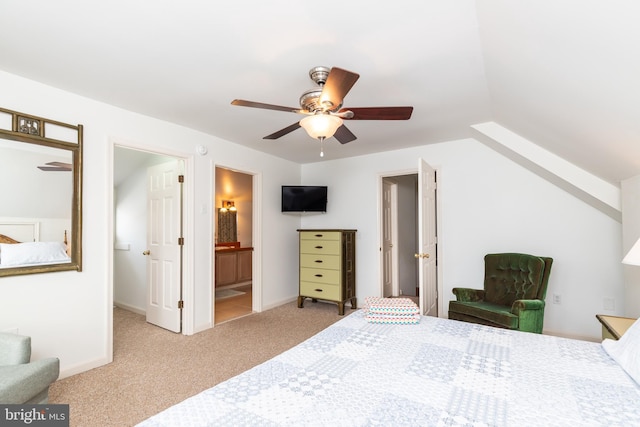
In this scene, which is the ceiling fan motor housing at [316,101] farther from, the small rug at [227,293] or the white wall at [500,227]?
the small rug at [227,293]

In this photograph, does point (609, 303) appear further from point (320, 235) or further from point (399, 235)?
point (320, 235)

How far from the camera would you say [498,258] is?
3.31 meters

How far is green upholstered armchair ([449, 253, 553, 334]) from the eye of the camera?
2.64m

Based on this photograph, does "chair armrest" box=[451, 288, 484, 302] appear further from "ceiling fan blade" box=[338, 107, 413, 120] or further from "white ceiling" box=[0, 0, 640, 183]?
"ceiling fan blade" box=[338, 107, 413, 120]

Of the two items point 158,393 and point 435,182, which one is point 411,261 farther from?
point 158,393

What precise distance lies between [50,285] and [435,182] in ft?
13.3

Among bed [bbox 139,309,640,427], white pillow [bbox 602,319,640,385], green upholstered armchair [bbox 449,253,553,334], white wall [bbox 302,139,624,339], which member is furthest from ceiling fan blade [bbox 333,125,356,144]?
white wall [bbox 302,139,624,339]

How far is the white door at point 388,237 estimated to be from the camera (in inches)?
191

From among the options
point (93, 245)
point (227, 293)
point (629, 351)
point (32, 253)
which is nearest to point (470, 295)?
point (629, 351)

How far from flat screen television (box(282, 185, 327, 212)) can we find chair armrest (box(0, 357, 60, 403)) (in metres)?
3.19

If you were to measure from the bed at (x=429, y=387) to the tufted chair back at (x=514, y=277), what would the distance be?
4.91 ft

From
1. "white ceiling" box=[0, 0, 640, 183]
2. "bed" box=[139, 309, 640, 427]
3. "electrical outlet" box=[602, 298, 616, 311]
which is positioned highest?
"white ceiling" box=[0, 0, 640, 183]

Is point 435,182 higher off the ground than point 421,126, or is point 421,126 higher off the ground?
point 421,126

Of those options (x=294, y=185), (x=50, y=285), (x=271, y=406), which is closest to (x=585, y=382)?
(x=271, y=406)
